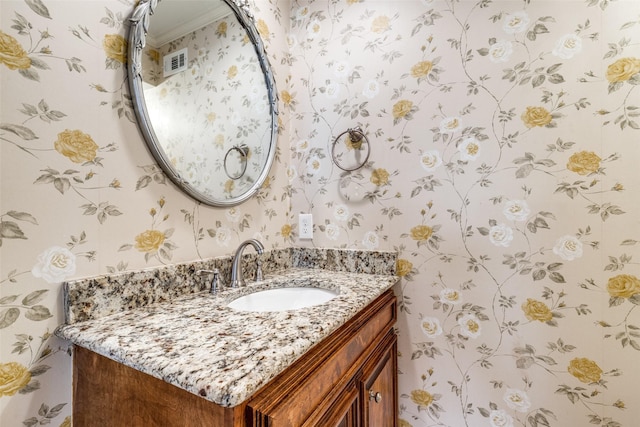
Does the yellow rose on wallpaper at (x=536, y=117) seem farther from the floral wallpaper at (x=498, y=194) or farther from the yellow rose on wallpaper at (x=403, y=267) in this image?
the yellow rose on wallpaper at (x=403, y=267)

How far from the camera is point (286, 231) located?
138cm

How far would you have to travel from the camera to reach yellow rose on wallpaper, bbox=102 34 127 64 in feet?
2.34

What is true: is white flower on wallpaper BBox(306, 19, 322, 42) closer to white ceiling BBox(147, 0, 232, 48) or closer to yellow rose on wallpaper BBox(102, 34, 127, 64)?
white ceiling BBox(147, 0, 232, 48)

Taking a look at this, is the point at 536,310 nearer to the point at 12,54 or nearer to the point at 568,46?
the point at 568,46

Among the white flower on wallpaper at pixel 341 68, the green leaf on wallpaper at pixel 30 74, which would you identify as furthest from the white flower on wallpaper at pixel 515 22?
the green leaf on wallpaper at pixel 30 74

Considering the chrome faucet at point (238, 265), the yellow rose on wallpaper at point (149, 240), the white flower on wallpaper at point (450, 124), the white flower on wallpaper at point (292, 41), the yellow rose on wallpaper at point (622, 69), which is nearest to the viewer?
the yellow rose on wallpaper at point (149, 240)

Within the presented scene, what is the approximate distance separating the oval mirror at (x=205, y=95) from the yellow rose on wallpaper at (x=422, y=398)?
104cm

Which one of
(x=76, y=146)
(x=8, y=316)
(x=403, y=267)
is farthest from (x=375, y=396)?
(x=76, y=146)

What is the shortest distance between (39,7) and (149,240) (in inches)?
22.3

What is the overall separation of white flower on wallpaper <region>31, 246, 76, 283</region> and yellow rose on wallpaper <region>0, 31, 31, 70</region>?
14.9 inches

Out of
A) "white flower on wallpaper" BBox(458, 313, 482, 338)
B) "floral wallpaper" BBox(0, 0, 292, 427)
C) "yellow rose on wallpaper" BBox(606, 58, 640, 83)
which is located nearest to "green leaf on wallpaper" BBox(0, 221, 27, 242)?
"floral wallpaper" BBox(0, 0, 292, 427)

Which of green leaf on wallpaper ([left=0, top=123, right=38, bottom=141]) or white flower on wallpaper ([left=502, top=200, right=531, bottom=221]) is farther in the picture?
white flower on wallpaper ([left=502, top=200, right=531, bottom=221])

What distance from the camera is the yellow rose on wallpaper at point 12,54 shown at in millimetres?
558

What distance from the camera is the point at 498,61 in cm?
103
